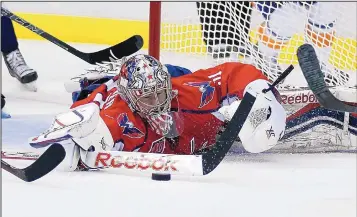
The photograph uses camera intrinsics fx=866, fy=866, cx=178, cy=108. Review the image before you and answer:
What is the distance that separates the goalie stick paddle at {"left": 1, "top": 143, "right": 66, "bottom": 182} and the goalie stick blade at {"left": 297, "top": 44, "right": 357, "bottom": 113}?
69 centimetres

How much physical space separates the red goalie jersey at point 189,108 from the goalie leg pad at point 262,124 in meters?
0.12

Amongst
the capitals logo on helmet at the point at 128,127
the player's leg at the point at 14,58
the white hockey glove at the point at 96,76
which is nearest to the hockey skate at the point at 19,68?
the player's leg at the point at 14,58

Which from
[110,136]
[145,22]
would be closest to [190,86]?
[110,136]

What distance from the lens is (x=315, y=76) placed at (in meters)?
2.31

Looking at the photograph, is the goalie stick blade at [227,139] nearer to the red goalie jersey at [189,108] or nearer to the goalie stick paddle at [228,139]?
the goalie stick paddle at [228,139]

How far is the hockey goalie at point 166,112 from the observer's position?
91.0 inches

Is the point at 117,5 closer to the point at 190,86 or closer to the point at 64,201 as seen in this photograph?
the point at 190,86

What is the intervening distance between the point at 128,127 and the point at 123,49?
70 cm

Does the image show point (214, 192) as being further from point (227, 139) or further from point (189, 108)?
point (189, 108)

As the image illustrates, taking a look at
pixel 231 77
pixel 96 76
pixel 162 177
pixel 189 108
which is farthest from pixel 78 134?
pixel 96 76

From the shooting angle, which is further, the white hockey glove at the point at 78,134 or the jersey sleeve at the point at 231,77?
the jersey sleeve at the point at 231,77

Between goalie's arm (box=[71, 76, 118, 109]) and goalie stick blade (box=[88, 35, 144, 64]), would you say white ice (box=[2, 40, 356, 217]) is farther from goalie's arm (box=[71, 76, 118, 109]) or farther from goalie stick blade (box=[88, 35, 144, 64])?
goalie stick blade (box=[88, 35, 144, 64])

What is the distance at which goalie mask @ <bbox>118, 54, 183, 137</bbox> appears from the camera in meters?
2.37

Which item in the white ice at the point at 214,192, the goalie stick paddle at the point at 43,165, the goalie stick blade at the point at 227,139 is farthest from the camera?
the goalie stick blade at the point at 227,139
